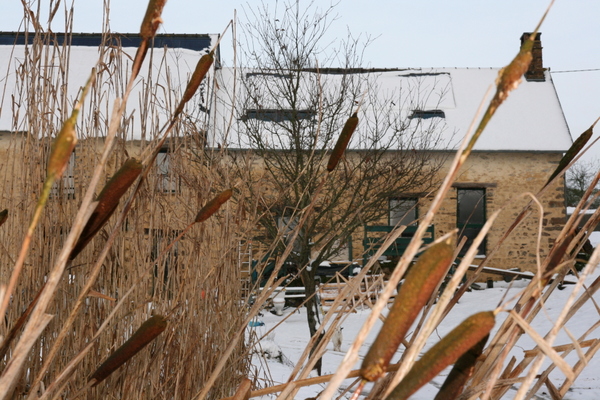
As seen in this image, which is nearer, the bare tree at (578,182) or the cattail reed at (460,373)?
the cattail reed at (460,373)

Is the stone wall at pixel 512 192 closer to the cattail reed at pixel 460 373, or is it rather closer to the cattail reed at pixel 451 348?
the cattail reed at pixel 460 373

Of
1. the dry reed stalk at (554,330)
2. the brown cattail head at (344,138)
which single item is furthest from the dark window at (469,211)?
the dry reed stalk at (554,330)

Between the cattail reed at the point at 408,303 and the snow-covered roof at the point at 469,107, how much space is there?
12338 millimetres

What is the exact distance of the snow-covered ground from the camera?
591 centimetres

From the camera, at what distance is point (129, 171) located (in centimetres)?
56

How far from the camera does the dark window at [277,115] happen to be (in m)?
9.42

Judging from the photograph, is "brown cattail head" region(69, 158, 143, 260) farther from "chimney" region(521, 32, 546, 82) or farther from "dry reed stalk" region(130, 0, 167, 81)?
"chimney" region(521, 32, 546, 82)

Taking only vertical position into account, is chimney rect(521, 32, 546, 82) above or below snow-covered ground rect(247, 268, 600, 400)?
above

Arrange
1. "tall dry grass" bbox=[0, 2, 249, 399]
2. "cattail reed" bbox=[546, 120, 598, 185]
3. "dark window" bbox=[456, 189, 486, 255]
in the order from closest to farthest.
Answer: "cattail reed" bbox=[546, 120, 598, 185]
"tall dry grass" bbox=[0, 2, 249, 399]
"dark window" bbox=[456, 189, 486, 255]

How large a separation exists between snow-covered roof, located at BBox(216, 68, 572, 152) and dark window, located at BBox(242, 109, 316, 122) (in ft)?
8.56

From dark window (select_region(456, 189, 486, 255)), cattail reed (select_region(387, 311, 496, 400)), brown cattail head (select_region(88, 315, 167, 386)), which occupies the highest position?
cattail reed (select_region(387, 311, 496, 400))

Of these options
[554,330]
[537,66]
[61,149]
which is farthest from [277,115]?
[61,149]

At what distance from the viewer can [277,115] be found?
1006 cm

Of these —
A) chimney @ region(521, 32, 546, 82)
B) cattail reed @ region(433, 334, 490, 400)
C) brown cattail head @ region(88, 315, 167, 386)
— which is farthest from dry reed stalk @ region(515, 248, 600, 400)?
chimney @ region(521, 32, 546, 82)
